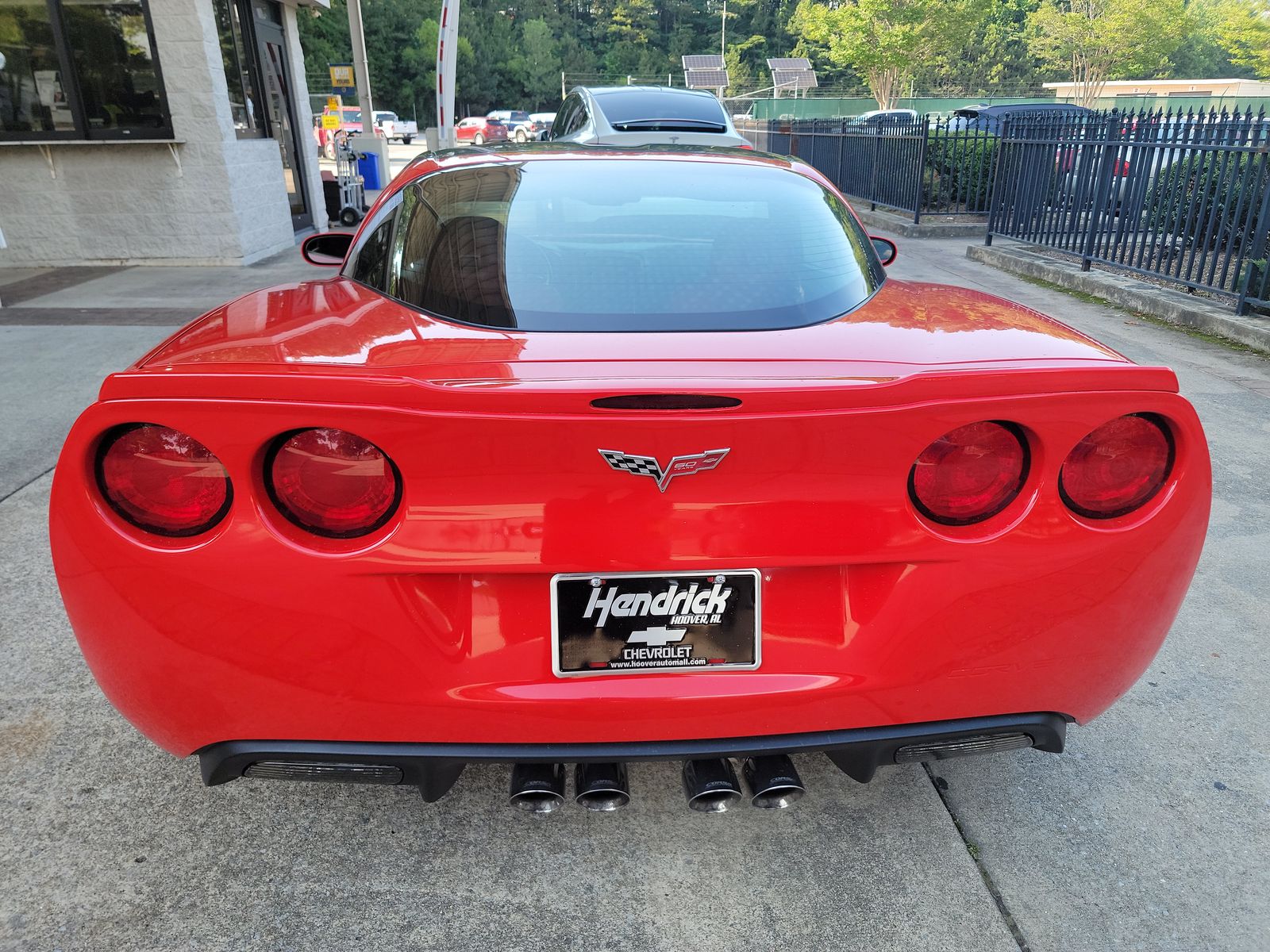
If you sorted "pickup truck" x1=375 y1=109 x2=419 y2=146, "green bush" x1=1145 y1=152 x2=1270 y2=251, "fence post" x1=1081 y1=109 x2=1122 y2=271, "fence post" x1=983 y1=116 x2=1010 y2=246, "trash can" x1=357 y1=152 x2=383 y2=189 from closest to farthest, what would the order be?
1. "green bush" x1=1145 y1=152 x2=1270 y2=251
2. "fence post" x1=1081 y1=109 x2=1122 y2=271
3. "fence post" x1=983 y1=116 x2=1010 y2=246
4. "trash can" x1=357 y1=152 x2=383 y2=189
5. "pickup truck" x1=375 y1=109 x2=419 y2=146

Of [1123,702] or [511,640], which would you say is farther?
[1123,702]

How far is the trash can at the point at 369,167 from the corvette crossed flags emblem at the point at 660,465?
671 inches

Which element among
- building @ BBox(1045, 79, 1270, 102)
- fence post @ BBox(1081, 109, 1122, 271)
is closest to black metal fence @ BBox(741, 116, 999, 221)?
fence post @ BBox(1081, 109, 1122, 271)

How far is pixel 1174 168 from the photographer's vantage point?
7.98 m

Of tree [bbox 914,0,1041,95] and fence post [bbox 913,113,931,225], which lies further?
tree [bbox 914,0,1041,95]

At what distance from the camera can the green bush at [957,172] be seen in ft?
42.8

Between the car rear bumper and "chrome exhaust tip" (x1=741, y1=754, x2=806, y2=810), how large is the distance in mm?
114

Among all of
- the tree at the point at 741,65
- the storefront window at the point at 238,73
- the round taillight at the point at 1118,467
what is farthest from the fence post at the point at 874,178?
the tree at the point at 741,65

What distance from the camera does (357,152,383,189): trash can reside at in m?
16.9

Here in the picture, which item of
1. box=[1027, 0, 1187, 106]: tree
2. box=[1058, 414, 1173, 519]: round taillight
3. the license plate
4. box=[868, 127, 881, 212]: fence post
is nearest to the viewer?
the license plate

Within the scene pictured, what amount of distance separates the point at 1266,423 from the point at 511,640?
4966 millimetres

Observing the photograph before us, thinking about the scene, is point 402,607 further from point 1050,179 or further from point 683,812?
point 1050,179

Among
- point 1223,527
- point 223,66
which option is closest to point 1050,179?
point 1223,527

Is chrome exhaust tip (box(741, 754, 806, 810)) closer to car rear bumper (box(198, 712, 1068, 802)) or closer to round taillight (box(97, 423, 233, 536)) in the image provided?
car rear bumper (box(198, 712, 1068, 802))
